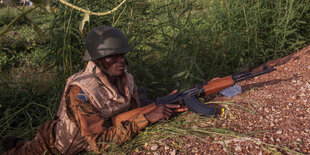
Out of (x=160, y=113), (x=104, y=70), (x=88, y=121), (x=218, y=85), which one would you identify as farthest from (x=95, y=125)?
(x=218, y=85)

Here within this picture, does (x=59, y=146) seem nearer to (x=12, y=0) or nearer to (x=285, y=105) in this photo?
(x=12, y=0)

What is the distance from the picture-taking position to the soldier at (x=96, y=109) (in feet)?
6.46

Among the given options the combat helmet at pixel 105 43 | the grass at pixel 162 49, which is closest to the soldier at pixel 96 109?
the combat helmet at pixel 105 43

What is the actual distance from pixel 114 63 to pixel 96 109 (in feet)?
1.30

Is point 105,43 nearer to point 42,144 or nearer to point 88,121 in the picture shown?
point 88,121

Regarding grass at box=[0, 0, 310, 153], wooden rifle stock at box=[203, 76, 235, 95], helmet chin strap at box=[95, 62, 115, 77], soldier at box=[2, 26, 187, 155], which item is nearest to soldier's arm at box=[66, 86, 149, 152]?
soldier at box=[2, 26, 187, 155]

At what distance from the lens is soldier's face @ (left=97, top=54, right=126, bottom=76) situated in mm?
2094

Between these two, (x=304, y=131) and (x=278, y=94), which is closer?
(x=304, y=131)

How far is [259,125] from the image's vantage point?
212 cm

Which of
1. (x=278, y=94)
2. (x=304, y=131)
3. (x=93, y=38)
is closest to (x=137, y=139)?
(x=93, y=38)

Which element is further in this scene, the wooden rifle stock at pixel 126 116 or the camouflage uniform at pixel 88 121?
the wooden rifle stock at pixel 126 116

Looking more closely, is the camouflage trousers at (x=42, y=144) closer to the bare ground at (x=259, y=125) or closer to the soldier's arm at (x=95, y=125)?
the soldier's arm at (x=95, y=125)

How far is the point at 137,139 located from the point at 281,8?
2878 mm

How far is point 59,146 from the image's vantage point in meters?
2.17
